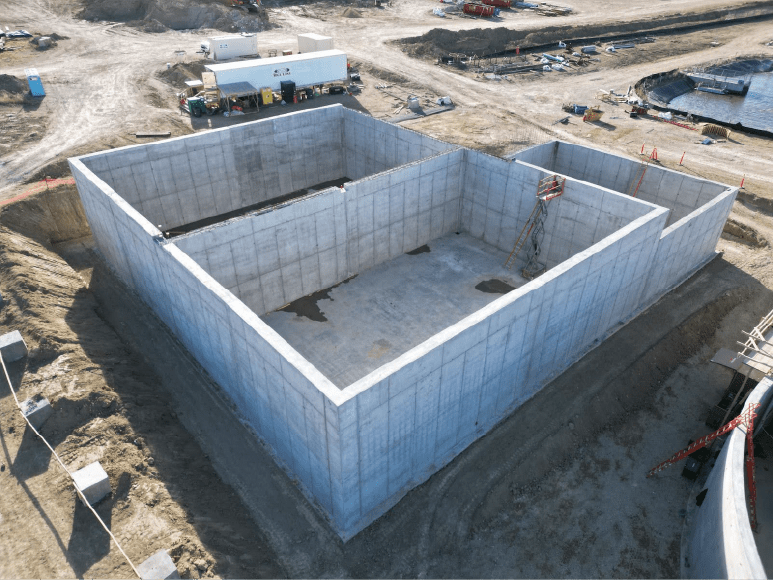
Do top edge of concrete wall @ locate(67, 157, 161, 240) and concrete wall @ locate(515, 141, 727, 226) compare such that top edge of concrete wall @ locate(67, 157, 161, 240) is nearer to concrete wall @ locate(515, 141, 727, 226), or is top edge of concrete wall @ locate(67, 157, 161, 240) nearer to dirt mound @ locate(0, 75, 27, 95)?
concrete wall @ locate(515, 141, 727, 226)

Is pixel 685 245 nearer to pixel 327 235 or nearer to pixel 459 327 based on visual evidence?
pixel 459 327

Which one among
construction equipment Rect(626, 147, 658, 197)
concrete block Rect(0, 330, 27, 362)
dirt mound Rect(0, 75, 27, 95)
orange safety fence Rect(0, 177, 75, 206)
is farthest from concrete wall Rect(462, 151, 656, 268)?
dirt mound Rect(0, 75, 27, 95)

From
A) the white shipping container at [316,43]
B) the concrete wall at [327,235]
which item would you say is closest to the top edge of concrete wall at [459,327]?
the concrete wall at [327,235]

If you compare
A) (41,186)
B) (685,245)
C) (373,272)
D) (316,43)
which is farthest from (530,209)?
(316,43)

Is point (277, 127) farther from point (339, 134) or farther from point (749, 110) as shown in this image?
point (749, 110)

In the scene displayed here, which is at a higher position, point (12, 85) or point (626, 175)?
point (12, 85)

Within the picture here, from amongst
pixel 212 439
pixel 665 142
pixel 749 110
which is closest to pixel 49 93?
pixel 212 439
